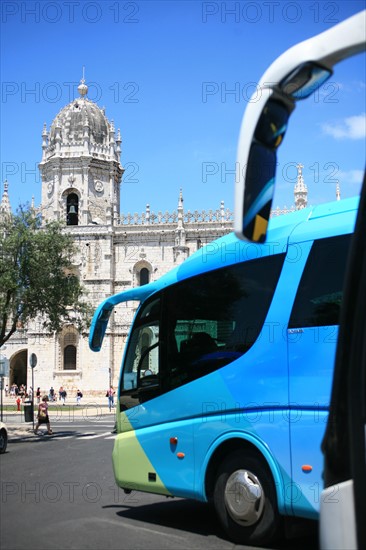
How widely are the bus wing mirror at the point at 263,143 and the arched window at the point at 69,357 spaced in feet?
151

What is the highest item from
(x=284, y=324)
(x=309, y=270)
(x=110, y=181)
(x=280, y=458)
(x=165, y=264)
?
(x=110, y=181)

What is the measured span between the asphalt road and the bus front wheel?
0.19m

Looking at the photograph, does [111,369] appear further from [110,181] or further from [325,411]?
[325,411]

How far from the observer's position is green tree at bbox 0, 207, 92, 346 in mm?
21703

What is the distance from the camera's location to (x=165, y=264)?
48.7 meters

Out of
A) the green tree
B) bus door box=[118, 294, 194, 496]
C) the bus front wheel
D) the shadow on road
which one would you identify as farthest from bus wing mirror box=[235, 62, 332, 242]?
the green tree

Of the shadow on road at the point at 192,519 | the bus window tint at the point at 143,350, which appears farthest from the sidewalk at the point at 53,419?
the bus window tint at the point at 143,350

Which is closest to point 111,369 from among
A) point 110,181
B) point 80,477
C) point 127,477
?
point 110,181

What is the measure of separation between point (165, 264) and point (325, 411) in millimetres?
43127

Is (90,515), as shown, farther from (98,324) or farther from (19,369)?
(19,369)

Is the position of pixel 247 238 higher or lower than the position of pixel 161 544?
higher

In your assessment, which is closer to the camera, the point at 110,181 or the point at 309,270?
the point at 309,270

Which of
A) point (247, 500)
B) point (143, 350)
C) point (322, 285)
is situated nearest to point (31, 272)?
point (143, 350)

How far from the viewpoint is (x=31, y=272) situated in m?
22.0
